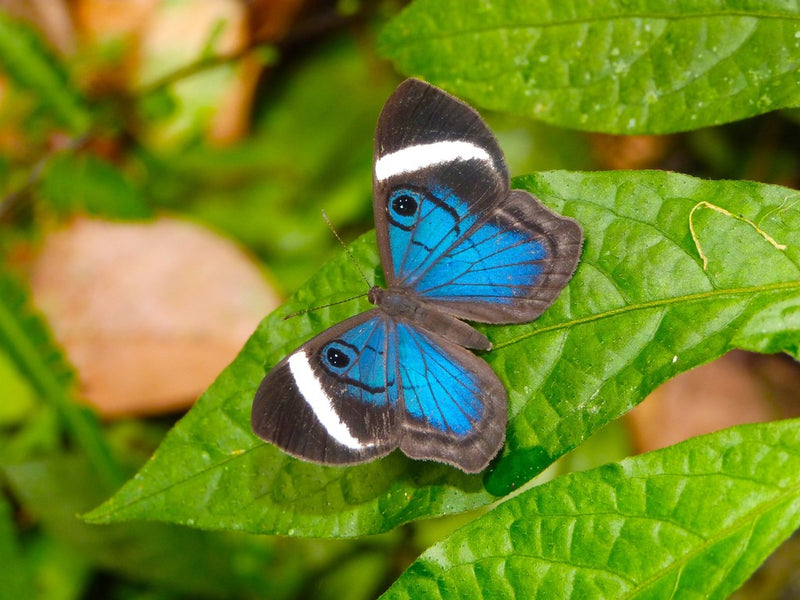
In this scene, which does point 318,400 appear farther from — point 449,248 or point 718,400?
point 718,400

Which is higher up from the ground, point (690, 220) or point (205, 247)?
point (205, 247)

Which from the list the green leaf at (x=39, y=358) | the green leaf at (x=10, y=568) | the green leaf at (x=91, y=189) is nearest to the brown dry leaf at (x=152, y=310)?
the green leaf at (x=91, y=189)

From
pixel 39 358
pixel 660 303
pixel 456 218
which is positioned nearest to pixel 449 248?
pixel 456 218

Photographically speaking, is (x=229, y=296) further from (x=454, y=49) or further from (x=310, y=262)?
(x=454, y=49)

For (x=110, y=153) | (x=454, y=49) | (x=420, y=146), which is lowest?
(x=420, y=146)

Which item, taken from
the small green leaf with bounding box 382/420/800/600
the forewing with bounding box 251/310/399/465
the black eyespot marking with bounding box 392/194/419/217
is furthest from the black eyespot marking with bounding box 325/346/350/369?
the small green leaf with bounding box 382/420/800/600

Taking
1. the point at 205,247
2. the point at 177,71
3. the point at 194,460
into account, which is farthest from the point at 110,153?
the point at 194,460

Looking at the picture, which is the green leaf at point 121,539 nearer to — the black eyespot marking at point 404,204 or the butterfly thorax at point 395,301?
the butterfly thorax at point 395,301

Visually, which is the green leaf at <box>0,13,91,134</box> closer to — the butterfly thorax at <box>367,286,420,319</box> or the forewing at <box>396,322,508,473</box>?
the butterfly thorax at <box>367,286,420,319</box>
